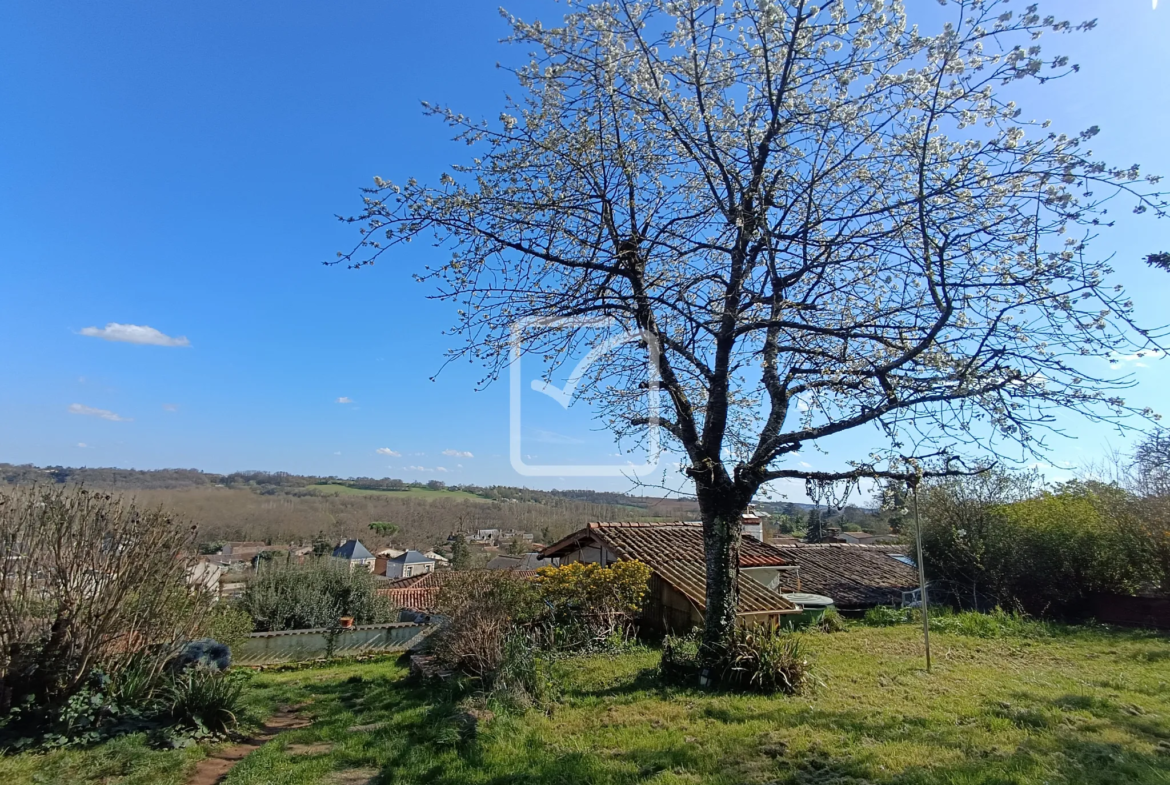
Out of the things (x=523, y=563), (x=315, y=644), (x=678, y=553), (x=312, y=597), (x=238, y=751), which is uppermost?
(x=678, y=553)

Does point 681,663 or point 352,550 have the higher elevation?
point 681,663

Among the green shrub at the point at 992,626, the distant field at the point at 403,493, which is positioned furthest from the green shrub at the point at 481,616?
the distant field at the point at 403,493

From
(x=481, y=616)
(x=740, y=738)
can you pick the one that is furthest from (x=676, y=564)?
(x=740, y=738)

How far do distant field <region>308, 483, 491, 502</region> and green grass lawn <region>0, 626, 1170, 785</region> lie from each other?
60861 millimetres

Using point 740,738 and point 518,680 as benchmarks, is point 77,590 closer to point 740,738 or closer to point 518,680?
point 518,680

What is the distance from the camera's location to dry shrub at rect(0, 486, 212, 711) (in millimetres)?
5852

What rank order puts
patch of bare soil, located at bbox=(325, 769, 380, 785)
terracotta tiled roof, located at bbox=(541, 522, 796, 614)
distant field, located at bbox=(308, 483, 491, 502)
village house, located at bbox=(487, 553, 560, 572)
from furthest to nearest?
distant field, located at bbox=(308, 483, 491, 502)
village house, located at bbox=(487, 553, 560, 572)
terracotta tiled roof, located at bbox=(541, 522, 796, 614)
patch of bare soil, located at bbox=(325, 769, 380, 785)

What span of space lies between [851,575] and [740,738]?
17275 millimetres

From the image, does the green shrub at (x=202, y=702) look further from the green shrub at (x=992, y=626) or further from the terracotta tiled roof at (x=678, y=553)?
the green shrub at (x=992, y=626)

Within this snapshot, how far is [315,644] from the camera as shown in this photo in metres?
16.3

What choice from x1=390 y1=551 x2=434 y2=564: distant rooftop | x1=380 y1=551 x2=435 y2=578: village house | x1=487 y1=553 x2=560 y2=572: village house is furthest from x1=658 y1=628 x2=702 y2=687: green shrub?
x1=390 y1=551 x2=434 y2=564: distant rooftop

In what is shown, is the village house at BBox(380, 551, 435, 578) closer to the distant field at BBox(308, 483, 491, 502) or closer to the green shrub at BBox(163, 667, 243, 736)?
the distant field at BBox(308, 483, 491, 502)

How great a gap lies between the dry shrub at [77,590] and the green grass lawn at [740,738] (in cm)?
99

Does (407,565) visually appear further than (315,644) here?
Yes
